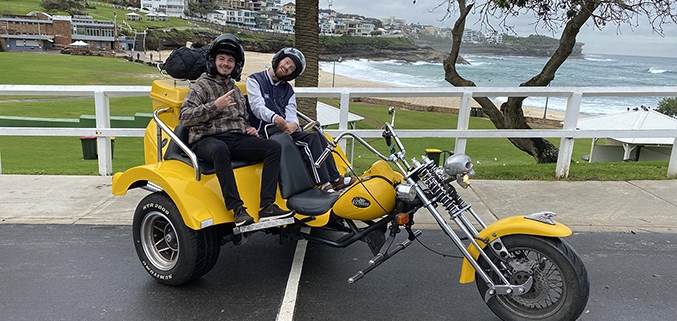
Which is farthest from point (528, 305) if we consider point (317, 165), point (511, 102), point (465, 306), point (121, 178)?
point (511, 102)

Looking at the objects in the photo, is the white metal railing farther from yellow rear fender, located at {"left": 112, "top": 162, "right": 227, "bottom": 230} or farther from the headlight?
the headlight

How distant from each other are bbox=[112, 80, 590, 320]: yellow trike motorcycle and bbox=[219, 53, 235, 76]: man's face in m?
0.51

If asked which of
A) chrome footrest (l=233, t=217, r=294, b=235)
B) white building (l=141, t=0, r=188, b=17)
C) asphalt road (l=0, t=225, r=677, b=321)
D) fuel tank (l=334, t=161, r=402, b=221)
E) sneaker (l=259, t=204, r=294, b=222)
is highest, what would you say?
white building (l=141, t=0, r=188, b=17)

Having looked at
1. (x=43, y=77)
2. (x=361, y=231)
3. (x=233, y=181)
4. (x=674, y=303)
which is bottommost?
(x=43, y=77)

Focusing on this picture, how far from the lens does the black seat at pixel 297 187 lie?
3746 mm

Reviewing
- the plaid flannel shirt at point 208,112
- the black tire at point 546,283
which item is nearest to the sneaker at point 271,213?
the plaid flannel shirt at point 208,112

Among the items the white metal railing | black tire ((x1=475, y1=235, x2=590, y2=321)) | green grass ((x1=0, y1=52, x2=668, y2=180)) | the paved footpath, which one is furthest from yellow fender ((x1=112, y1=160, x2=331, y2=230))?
green grass ((x1=0, y1=52, x2=668, y2=180))

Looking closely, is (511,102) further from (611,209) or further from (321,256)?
(321,256)

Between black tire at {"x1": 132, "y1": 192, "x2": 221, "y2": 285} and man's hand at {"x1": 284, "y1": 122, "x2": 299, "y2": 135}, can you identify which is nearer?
black tire at {"x1": 132, "y1": 192, "x2": 221, "y2": 285}

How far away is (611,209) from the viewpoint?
572 centimetres

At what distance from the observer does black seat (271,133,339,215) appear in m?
3.75

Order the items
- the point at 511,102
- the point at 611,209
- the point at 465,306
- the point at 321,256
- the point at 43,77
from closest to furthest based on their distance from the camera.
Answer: the point at 465,306, the point at 321,256, the point at 611,209, the point at 511,102, the point at 43,77

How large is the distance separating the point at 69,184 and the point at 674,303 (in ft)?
21.0

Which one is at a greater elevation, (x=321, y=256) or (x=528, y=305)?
(x=528, y=305)
